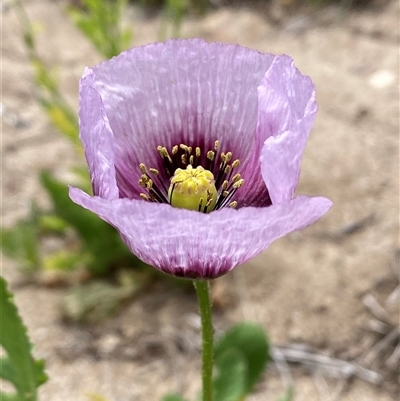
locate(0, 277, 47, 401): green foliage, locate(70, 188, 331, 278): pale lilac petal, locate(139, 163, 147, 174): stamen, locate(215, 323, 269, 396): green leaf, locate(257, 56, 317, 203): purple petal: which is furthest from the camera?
locate(215, 323, 269, 396): green leaf

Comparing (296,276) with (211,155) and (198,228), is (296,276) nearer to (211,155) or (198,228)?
(211,155)

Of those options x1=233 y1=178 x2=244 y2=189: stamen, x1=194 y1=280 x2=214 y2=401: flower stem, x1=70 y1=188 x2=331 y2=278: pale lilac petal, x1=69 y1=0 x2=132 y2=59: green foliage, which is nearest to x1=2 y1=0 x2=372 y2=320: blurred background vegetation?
x1=69 y1=0 x2=132 y2=59: green foliage

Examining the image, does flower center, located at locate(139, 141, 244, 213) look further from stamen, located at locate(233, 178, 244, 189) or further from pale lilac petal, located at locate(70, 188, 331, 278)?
pale lilac petal, located at locate(70, 188, 331, 278)

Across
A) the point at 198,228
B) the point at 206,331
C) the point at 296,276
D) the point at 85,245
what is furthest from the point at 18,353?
the point at 296,276

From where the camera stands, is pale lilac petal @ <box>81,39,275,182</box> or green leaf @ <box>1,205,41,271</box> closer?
pale lilac petal @ <box>81,39,275,182</box>

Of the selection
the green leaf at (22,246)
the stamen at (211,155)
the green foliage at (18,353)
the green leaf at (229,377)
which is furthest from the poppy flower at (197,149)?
the green leaf at (22,246)

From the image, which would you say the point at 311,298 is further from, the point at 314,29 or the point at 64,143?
the point at 314,29

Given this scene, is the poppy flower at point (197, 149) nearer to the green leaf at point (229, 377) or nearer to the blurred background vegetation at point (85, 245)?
the green leaf at point (229, 377)
